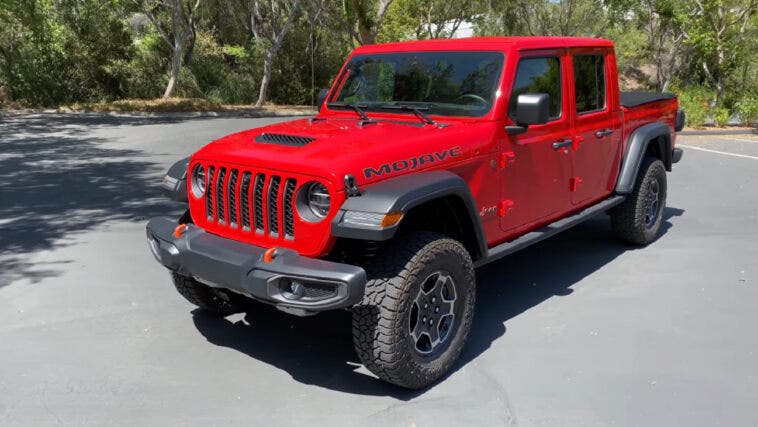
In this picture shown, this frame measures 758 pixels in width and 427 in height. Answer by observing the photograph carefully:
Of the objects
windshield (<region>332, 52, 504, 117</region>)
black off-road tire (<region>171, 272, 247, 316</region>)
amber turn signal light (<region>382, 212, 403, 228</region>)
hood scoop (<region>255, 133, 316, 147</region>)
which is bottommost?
black off-road tire (<region>171, 272, 247, 316</region>)

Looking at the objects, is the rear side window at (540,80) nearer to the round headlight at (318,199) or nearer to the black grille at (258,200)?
the round headlight at (318,199)

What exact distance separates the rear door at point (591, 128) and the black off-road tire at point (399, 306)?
6.10ft

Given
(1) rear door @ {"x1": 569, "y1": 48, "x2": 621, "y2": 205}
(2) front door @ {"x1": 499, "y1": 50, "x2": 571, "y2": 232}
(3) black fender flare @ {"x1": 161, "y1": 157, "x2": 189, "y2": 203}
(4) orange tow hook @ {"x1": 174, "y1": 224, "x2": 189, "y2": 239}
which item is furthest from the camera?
(1) rear door @ {"x1": 569, "y1": 48, "x2": 621, "y2": 205}

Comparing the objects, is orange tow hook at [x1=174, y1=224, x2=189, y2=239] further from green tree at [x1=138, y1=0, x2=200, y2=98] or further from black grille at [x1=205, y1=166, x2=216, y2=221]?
green tree at [x1=138, y1=0, x2=200, y2=98]

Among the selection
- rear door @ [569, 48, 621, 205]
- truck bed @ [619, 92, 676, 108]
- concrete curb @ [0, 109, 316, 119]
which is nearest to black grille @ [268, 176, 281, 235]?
rear door @ [569, 48, 621, 205]

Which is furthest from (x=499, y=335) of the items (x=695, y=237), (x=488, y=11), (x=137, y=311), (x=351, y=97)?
(x=488, y=11)

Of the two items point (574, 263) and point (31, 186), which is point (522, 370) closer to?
point (574, 263)

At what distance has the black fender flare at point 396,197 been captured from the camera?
3326mm

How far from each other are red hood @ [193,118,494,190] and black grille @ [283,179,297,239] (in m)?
0.08

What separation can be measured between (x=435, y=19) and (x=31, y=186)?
2624 centimetres

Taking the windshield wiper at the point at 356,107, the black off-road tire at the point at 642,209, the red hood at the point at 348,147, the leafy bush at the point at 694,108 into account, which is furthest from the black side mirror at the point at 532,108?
the leafy bush at the point at 694,108

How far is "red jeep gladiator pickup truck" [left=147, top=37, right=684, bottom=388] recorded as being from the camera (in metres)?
3.45

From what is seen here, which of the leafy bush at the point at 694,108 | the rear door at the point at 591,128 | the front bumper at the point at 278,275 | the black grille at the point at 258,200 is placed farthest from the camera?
the leafy bush at the point at 694,108

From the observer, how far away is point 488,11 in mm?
29734
